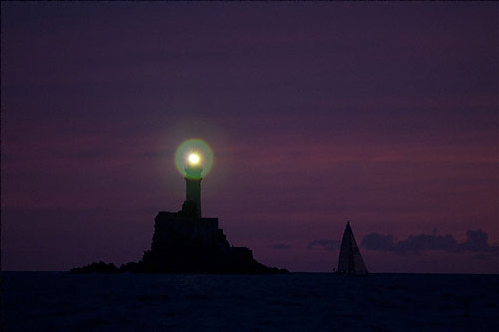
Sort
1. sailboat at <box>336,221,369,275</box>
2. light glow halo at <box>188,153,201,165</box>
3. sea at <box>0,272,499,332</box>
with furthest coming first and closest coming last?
1. light glow halo at <box>188,153,201,165</box>
2. sailboat at <box>336,221,369,275</box>
3. sea at <box>0,272,499,332</box>

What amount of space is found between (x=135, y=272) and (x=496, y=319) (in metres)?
122

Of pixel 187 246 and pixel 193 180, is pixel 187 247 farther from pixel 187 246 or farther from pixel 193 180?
pixel 193 180

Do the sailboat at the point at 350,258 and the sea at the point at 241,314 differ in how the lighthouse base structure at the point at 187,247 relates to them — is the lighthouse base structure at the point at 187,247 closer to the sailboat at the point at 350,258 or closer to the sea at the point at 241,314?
the sailboat at the point at 350,258

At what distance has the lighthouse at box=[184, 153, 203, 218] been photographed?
158125mm

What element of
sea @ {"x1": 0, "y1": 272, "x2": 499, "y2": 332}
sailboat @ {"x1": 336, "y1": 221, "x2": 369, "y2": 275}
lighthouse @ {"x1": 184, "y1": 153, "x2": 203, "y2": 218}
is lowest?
sea @ {"x1": 0, "y1": 272, "x2": 499, "y2": 332}

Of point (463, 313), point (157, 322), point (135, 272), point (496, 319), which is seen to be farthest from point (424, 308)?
point (135, 272)

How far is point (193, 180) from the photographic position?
522 feet

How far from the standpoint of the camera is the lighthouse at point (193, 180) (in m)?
158

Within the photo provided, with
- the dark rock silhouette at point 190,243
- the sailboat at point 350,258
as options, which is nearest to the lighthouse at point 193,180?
the dark rock silhouette at point 190,243

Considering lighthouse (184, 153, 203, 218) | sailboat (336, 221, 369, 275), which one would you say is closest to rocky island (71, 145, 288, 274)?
lighthouse (184, 153, 203, 218)

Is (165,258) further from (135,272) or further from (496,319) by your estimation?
(496,319)

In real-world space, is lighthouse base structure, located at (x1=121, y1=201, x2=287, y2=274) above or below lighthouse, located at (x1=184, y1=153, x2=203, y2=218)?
below

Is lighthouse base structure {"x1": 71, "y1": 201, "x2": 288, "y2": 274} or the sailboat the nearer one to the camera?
the sailboat

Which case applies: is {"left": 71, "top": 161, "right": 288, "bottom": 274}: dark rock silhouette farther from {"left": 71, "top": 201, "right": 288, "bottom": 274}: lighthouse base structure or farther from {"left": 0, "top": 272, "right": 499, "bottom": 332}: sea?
{"left": 0, "top": 272, "right": 499, "bottom": 332}: sea
